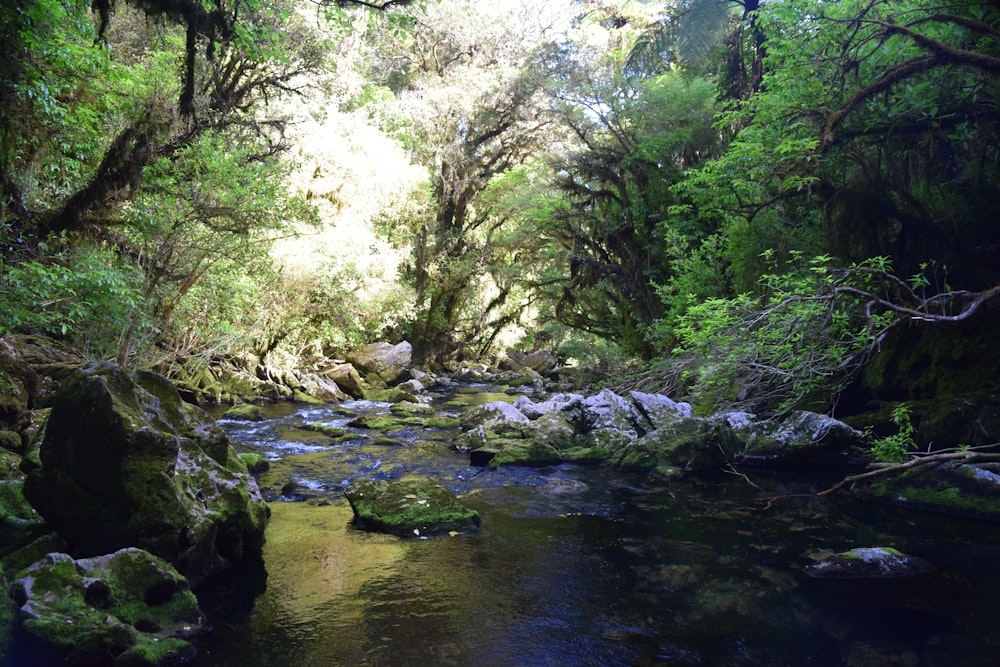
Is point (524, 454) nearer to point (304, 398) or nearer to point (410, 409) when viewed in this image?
point (410, 409)

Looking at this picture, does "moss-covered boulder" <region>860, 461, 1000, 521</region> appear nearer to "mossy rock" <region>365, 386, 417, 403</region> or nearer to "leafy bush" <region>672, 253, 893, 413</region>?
"leafy bush" <region>672, 253, 893, 413</region>

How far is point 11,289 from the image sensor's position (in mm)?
6395

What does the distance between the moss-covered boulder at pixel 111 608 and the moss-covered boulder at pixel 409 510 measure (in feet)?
8.34

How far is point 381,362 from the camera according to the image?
23.7 meters

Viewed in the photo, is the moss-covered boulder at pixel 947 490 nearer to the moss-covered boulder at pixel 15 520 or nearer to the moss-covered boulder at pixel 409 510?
the moss-covered boulder at pixel 409 510

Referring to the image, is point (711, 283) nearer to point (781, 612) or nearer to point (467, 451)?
point (467, 451)

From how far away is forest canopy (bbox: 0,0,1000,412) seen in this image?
309 inches

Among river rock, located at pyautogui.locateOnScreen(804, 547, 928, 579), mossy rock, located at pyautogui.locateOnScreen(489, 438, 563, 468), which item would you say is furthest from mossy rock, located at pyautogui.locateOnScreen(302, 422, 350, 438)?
river rock, located at pyautogui.locateOnScreen(804, 547, 928, 579)

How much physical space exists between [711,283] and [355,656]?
12.7m

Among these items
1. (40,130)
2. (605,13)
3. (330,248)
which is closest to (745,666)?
(40,130)

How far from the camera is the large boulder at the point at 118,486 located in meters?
5.18

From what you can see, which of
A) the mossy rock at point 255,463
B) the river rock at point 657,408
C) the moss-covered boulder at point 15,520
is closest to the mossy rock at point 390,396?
the river rock at point 657,408

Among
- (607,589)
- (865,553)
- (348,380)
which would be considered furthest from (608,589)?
(348,380)

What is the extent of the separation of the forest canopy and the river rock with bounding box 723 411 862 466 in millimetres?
531
